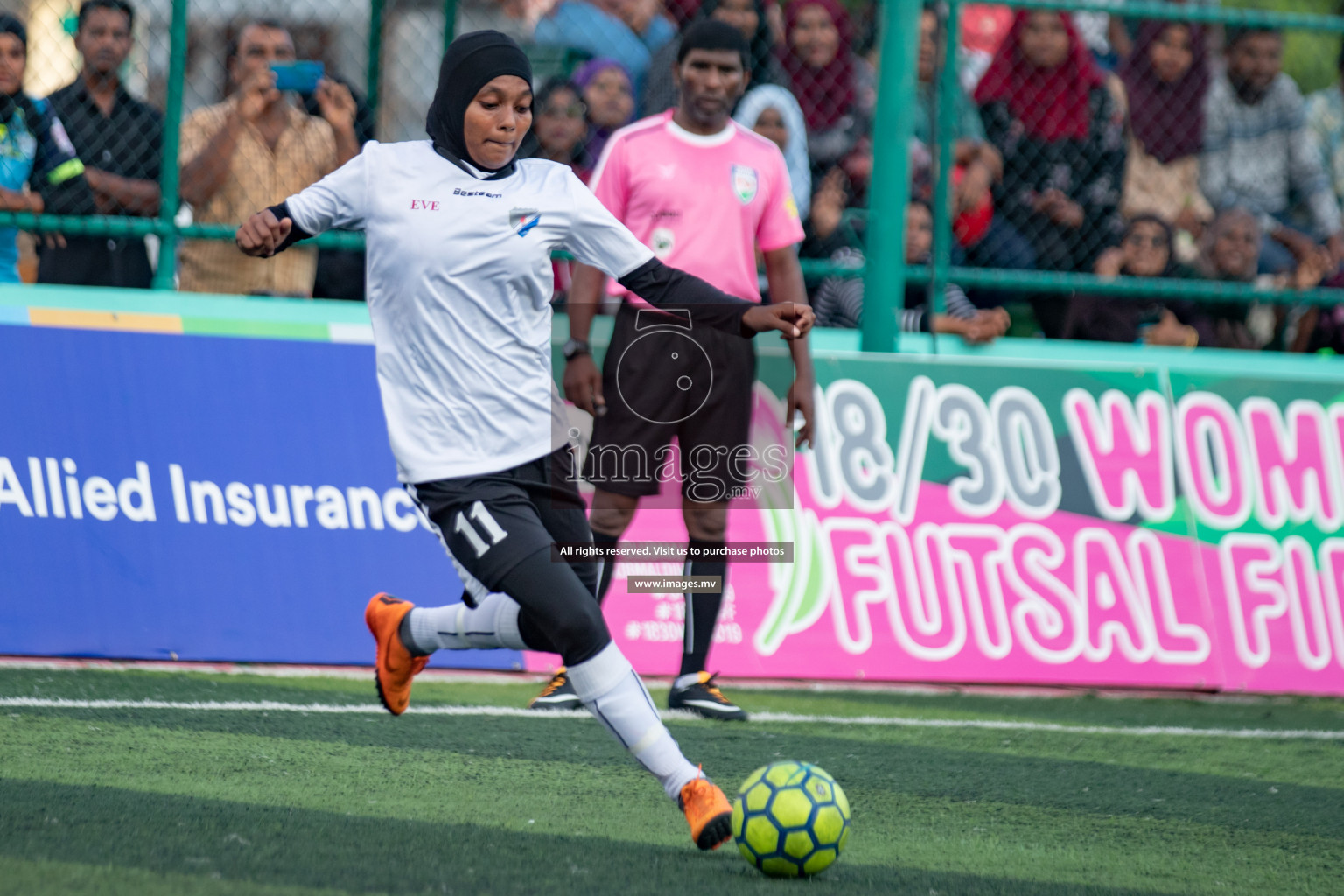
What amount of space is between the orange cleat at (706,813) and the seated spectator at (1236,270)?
565 centimetres

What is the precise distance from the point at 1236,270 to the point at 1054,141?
3.99ft

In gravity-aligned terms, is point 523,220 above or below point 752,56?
below

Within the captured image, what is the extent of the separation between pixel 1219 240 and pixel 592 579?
531cm

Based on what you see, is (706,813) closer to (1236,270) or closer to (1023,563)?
(1023,563)

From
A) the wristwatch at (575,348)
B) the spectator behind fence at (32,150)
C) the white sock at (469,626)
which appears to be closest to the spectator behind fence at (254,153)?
the spectator behind fence at (32,150)

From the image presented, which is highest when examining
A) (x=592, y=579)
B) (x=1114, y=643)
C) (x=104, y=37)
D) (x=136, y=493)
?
(x=104, y=37)

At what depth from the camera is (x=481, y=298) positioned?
166 inches

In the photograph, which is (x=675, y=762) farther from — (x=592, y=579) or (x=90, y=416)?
(x=90, y=416)

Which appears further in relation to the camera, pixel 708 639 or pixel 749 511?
pixel 749 511

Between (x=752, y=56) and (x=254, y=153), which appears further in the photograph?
(x=752, y=56)

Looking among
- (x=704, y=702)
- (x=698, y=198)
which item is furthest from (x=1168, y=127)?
(x=704, y=702)

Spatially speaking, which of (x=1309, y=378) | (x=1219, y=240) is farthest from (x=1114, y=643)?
(x=1219, y=240)

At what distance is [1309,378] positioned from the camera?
7570mm

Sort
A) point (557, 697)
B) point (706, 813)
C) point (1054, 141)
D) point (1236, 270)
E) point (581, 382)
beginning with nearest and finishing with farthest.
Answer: point (706, 813) → point (581, 382) → point (557, 697) → point (1054, 141) → point (1236, 270)
